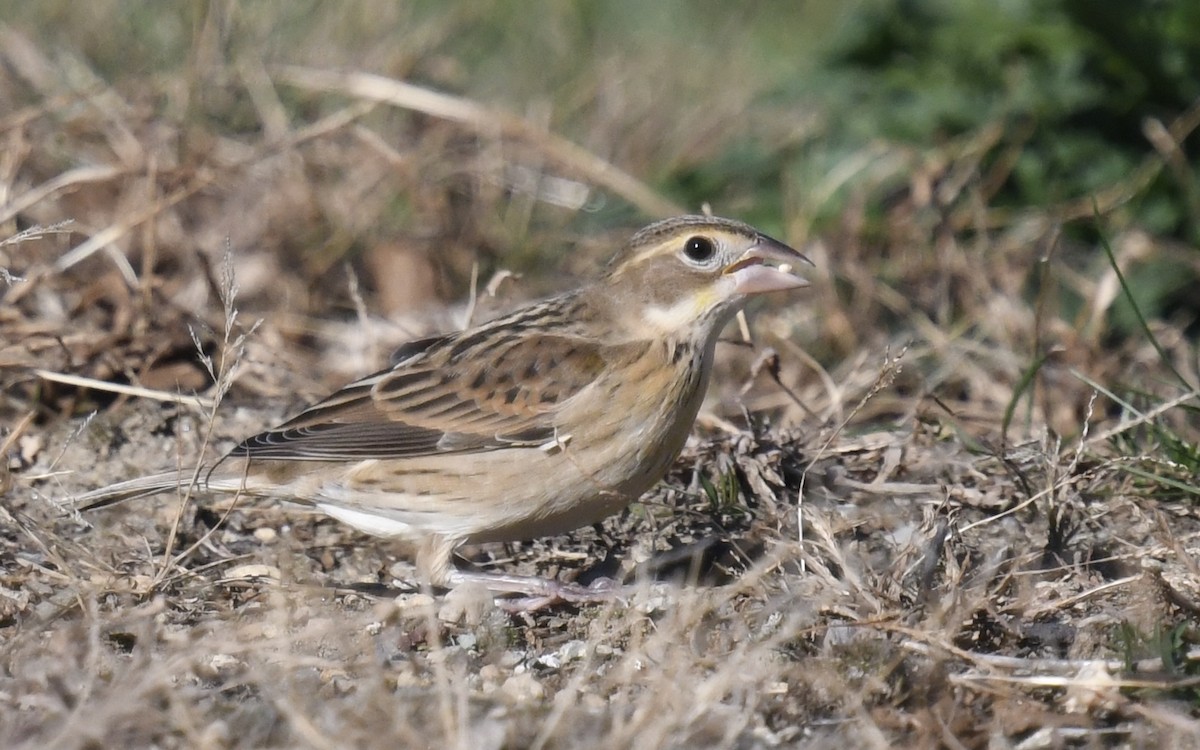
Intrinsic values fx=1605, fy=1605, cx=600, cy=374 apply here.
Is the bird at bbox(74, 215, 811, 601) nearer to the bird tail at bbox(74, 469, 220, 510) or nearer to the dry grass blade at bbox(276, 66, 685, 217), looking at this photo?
the bird tail at bbox(74, 469, 220, 510)

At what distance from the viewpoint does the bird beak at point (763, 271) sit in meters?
5.07

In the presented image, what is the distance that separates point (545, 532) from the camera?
16.4ft

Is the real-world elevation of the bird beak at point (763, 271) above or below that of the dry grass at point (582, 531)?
above

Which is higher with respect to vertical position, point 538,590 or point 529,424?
point 529,424

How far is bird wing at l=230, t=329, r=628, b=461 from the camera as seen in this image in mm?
5129

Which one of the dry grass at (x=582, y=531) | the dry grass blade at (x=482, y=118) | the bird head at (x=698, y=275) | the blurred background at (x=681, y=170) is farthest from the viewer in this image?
the dry grass blade at (x=482, y=118)

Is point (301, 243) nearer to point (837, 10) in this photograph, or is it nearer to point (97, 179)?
point (97, 179)

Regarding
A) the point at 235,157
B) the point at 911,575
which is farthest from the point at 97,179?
the point at 911,575

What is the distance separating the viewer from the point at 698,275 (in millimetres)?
5219

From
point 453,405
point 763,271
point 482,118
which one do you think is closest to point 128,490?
point 453,405

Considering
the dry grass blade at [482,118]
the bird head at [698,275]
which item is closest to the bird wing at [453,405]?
the bird head at [698,275]

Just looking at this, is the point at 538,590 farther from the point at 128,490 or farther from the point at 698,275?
the point at 128,490

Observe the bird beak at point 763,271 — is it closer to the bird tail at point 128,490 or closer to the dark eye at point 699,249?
the dark eye at point 699,249

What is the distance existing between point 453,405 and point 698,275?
0.91m
